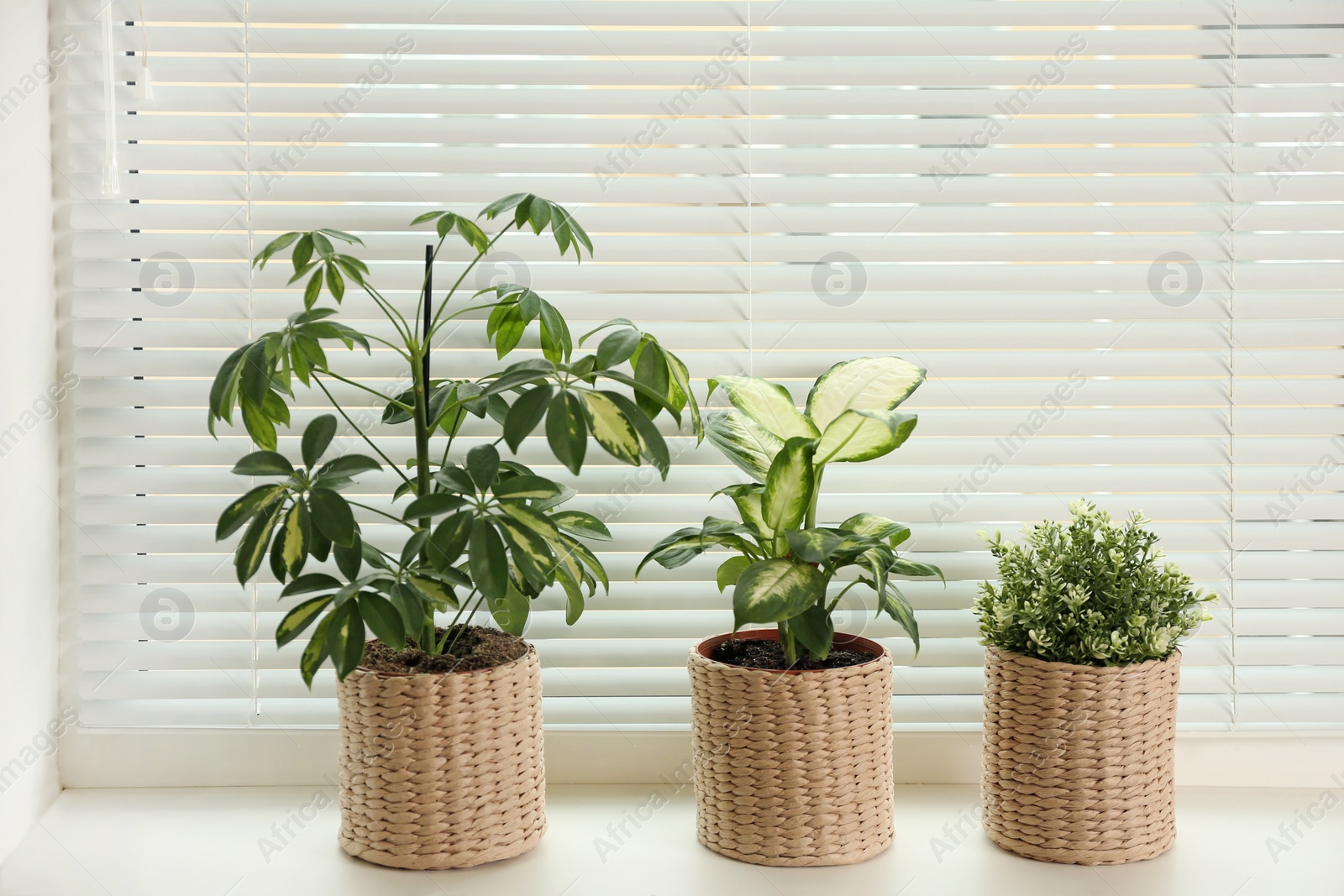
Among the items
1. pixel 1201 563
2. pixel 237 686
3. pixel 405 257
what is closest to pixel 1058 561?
pixel 1201 563

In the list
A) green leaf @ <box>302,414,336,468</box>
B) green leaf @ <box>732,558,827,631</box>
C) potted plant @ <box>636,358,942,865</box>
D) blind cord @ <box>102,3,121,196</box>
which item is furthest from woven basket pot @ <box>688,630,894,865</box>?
blind cord @ <box>102,3,121,196</box>

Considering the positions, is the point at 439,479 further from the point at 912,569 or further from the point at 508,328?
the point at 912,569

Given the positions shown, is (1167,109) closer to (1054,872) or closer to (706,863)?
(1054,872)

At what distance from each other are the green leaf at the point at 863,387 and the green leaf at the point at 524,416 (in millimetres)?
401

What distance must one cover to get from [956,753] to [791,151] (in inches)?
38.3

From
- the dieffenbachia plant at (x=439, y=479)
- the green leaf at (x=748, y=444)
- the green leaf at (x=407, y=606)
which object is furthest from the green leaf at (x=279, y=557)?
the green leaf at (x=748, y=444)

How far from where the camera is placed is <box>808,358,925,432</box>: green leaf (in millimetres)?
1245

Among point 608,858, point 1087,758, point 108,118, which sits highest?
point 108,118

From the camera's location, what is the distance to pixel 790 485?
1.15 metres

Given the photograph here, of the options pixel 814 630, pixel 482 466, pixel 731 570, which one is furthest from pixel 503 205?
pixel 814 630

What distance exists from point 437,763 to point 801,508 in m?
0.55

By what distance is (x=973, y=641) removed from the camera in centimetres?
147

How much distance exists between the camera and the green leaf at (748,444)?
1253 mm

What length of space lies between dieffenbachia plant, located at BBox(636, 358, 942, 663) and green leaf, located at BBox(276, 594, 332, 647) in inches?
16.3
